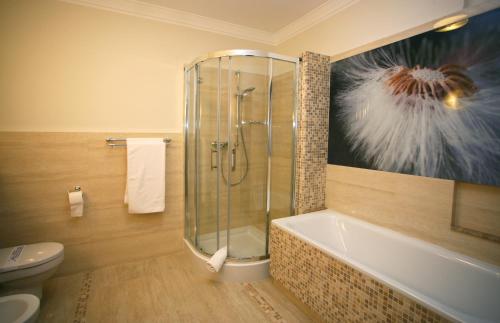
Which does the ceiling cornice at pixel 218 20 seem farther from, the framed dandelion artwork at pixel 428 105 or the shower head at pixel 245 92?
the shower head at pixel 245 92

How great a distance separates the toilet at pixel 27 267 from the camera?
5.58 ft

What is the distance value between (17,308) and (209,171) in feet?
5.31

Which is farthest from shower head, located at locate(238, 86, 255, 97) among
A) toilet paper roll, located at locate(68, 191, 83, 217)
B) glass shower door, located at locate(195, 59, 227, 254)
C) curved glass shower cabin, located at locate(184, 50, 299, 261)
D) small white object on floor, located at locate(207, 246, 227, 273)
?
toilet paper roll, located at locate(68, 191, 83, 217)

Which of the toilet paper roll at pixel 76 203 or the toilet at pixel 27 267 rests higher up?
the toilet paper roll at pixel 76 203

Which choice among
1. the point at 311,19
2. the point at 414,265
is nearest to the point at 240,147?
the point at 311,19

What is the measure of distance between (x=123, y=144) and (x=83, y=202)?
0.62 metres

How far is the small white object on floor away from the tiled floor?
16cm

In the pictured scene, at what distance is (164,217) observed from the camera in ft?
8.65

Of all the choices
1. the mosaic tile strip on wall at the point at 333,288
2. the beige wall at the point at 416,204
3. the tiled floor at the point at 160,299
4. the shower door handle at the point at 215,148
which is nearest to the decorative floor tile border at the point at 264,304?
the tiled floor at the point at 160,299

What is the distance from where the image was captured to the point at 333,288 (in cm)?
149

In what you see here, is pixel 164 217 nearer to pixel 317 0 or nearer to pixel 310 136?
pixel 310 136

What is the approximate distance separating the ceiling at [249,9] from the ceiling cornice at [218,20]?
0.05 m

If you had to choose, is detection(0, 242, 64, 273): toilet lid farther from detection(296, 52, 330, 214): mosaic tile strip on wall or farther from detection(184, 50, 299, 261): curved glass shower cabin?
detection(296, 52, 330, 214): mosaic tile strip on wall

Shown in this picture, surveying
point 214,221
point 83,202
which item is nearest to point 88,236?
point 83,202
